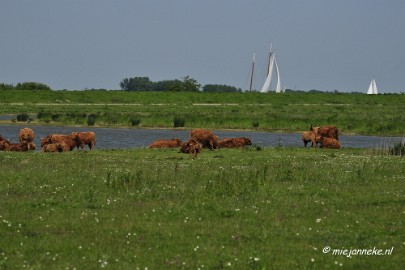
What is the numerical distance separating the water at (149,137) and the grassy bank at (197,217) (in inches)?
794

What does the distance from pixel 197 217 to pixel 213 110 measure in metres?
71.0

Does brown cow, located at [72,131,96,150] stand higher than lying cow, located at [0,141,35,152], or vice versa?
brown cow, located at [72,131,96,150]

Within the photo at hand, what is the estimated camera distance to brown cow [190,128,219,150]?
36.3 metres

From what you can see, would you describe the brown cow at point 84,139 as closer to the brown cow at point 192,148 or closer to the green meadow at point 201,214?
the brown cow at point 192,148

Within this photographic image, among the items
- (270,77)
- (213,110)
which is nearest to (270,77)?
(270,77)

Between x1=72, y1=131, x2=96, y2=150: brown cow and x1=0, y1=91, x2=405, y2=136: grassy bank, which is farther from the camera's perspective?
x1=0, y1=91, x2=405, y2=136: grassy bank

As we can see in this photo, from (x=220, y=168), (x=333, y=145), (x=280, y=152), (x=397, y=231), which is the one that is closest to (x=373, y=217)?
(x=397, y=231)

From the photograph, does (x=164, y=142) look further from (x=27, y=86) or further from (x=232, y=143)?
(x=27, y=86)

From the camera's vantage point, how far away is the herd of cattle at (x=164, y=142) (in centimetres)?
3369

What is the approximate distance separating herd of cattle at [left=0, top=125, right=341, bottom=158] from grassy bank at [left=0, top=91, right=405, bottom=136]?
78.1 feet

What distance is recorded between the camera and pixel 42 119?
221 ft

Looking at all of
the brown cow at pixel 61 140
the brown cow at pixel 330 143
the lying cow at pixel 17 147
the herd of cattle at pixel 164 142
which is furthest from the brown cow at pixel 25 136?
the brown cow at pixel 330 143

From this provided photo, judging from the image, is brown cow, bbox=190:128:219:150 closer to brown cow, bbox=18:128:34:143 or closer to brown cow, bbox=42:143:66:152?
brown cow, bbox=42:143:66:152

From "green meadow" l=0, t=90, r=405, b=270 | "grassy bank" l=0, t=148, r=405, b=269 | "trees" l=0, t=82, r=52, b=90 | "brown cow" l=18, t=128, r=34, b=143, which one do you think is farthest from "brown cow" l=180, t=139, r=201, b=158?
"trees" l=0, t=82, r=52, b=90
